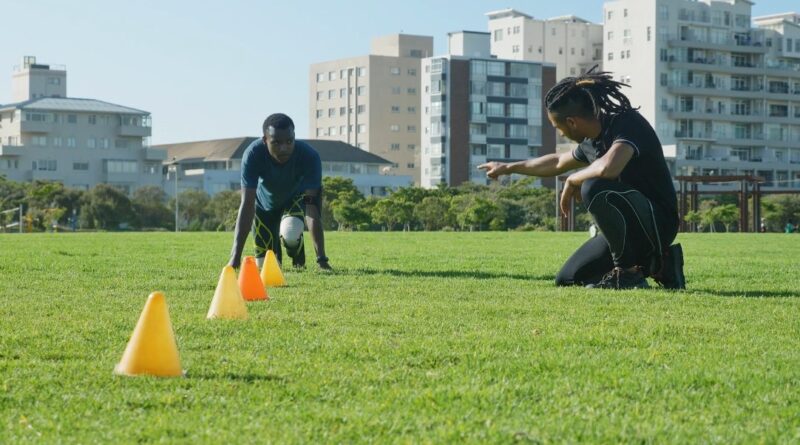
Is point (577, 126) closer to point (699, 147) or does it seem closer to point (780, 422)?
point (780, 422)

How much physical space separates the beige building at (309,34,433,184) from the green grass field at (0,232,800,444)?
492 ft

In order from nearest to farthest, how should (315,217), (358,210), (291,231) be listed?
(291,231), (315,217), (358,210)

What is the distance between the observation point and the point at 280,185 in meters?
13.9

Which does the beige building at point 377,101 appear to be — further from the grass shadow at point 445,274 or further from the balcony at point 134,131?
the grass shadow at point 445,274

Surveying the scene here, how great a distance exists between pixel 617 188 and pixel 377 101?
152 meters

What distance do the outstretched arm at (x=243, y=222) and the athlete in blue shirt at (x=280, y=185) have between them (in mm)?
13

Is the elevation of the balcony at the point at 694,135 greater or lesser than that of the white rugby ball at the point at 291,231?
greater

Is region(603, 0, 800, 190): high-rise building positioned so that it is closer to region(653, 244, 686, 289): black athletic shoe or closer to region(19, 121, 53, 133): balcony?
region(19, 121, 53, 133): balcony

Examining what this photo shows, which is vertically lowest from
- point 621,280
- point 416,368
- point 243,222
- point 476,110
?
point 416,368

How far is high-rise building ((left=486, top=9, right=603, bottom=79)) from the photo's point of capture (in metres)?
146

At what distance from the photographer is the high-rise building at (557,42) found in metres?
146

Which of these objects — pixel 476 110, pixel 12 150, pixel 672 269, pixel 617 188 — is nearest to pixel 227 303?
pixel 617 188

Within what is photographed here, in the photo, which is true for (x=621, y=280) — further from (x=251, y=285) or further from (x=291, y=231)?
(x=291, y=231)

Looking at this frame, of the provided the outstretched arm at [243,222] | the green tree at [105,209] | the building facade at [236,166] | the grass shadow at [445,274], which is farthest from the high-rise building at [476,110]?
the outstretched arm at [243,222]
